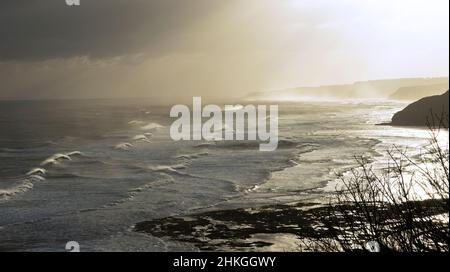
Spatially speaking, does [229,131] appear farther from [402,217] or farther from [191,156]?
[402,217]

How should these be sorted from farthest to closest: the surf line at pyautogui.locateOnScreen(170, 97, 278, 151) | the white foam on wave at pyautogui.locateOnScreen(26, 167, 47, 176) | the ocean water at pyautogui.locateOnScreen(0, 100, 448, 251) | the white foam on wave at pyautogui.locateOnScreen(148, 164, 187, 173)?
the surf line at pyautogui.locateOnScreen(170, 97, 278, 151)
the white foam on wave at pyautogui.locateOnScreen(26, 167, 47, 176)
the white foam on wave at pyautogui.locateOnScreen(148, 164, 187, 173)
the ocean water at pyautogui.locateOnScreen(0, 100, 448, 251)

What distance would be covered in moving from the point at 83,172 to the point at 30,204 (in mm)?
11545

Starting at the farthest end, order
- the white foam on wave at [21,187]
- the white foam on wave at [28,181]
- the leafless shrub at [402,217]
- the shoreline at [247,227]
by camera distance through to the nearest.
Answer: the white foam on wave at [28,181] < the white foam on wave at [21,187] < the shoreline at [247,227] < the leafless shrub at [402,217]

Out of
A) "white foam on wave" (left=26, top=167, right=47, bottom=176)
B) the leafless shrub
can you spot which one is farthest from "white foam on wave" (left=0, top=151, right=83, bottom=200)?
the leafless shrub

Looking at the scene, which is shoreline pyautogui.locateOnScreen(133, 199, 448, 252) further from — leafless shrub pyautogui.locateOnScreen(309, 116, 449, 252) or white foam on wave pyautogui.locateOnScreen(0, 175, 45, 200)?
white foam on wave pyautogui.locateOnScreen(0, 175, 45, 200)

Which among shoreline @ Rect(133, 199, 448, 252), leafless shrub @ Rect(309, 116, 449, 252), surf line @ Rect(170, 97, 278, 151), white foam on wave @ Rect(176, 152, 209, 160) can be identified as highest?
leafless shrub @ Rect(309, 116, 449, 252)

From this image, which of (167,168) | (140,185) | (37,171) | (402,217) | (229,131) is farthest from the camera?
(229,131)

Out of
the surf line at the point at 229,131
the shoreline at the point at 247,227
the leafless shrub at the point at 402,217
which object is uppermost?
the leafless shrub at the point at 402,217

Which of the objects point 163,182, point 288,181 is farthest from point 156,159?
point 288,181

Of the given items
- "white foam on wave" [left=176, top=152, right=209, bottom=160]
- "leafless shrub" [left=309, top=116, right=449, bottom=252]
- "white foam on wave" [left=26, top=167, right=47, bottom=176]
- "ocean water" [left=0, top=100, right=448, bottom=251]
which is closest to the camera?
"leafless shrub" [left=309, top=116, right=449, bottom=252]

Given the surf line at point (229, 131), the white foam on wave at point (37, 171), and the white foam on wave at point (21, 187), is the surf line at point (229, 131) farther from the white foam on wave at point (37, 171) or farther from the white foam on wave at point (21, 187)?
the white foam on wave at point (21, 187)


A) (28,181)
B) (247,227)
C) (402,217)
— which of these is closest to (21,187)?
(28,181)

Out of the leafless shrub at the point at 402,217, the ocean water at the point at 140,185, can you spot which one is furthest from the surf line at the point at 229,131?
the leafless shrub at the point at 402,217
